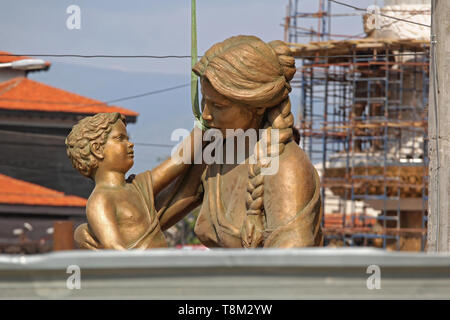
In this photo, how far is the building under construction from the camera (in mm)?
26375

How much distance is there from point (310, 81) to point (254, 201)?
925 inches

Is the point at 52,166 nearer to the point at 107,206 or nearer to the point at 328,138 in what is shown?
the point at 328,138

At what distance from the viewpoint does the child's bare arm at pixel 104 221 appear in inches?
169

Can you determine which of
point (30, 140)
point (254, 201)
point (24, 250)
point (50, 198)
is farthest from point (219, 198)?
point (30, 140)

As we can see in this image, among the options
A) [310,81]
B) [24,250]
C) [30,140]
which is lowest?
→ [24,250]

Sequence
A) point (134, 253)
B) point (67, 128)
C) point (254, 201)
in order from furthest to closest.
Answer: point (67, 128) → point (254, 201) → point (134, 253)

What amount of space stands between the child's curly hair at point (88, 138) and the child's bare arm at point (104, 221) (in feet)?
0.61

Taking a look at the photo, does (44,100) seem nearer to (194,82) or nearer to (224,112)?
(194,82)

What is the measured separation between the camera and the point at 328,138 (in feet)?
91.5

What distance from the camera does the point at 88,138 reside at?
4.47 m

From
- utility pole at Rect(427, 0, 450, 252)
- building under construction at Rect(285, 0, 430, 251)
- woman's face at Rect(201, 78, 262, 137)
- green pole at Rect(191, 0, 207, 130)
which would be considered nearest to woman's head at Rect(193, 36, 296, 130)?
woman's face at Rect(201, 78, 262, 137)

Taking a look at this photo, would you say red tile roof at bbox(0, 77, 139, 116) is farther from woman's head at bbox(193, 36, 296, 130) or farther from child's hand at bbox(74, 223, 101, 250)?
woman's head at bbox(193, 36, 296, 130)

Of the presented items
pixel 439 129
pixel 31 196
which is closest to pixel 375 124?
pixel 31 196

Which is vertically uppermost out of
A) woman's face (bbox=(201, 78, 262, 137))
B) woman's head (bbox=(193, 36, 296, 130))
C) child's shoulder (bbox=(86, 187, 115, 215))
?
woman's head (bbox=(193, 36, 296, 130))
